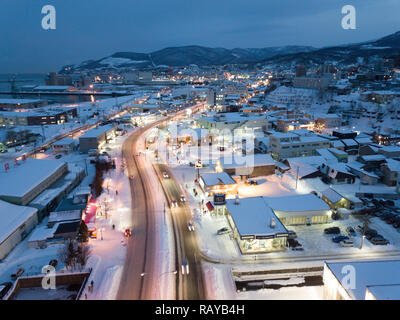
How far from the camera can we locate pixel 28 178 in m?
13.6

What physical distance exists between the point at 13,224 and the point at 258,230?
861cm

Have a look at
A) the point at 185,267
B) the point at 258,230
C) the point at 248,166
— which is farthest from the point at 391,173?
the point at 185,267

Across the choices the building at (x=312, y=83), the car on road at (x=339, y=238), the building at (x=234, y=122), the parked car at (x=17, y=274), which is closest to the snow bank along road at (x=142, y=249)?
the parked car at (x=17, y=274)

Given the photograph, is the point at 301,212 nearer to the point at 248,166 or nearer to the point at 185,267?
the point at 185,267

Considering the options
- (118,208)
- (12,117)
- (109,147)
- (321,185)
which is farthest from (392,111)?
(12,117)

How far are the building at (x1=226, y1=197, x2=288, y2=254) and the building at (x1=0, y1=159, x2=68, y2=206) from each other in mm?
8707

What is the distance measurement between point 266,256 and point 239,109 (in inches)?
1151

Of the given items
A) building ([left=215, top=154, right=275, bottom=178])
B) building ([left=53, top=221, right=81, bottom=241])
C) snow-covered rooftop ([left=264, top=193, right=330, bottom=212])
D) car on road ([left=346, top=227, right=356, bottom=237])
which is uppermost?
building ([left=215, top=154, right=275, bottom=178])

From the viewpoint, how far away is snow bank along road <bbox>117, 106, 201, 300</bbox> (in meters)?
7.74

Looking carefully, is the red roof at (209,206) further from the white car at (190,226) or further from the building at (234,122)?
the building at (234,122)

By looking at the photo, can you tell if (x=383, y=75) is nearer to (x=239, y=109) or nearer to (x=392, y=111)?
(x=392, y=111)

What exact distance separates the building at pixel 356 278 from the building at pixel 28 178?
11.7 metres

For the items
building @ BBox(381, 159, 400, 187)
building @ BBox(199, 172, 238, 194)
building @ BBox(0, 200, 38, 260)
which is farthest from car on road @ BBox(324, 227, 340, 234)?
building @ BBox(0, 200, 38, 260)

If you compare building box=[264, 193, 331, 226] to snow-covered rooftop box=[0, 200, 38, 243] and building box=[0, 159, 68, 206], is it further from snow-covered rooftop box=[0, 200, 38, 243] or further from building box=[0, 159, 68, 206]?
building box=[0, 159, 68, 206]
